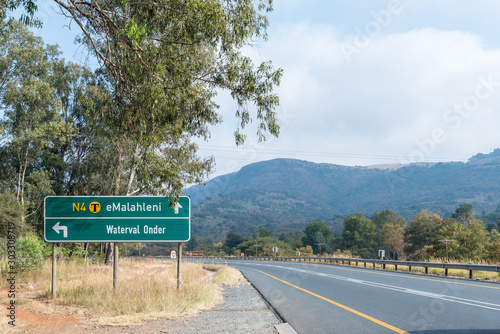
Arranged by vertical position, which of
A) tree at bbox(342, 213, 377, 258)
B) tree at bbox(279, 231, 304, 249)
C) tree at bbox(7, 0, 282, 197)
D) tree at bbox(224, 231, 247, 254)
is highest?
tree at bbox(7, 0, 282, 197)

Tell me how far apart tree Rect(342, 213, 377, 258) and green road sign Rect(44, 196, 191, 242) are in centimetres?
13671

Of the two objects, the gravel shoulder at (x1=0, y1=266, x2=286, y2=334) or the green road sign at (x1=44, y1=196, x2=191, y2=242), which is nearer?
the gravel shoulder at (x1=0, y1=266, x2=286, y2=334)

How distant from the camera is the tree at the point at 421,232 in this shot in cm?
9506

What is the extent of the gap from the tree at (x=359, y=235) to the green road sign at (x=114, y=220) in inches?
5382

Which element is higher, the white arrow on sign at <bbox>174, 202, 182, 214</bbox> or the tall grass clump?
the white arrow on sign at <bbox>174, 202, 182, 214</bbox>

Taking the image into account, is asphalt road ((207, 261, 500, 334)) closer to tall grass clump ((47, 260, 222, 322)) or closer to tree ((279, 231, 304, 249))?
tall grass clump ((47, 260, 222, 322))

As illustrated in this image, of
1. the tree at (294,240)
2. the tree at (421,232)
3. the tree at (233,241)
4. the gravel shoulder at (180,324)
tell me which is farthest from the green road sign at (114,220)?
the tree at (294,240)

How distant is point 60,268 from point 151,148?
27.3ft

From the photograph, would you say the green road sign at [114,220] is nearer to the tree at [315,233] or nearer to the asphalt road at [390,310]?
the asphalt road at [390,310]

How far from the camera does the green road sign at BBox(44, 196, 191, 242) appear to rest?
35.7ft

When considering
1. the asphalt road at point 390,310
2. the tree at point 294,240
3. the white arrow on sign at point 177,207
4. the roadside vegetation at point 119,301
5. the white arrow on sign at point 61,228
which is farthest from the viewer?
the tree at point 294,240

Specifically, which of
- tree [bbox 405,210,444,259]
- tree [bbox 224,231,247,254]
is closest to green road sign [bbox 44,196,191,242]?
tree [bbox 405,210,444,259]

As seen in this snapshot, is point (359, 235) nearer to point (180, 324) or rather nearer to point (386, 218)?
point (386, 218)

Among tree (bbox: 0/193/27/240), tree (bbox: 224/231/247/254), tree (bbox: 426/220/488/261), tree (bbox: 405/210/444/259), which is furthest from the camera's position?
tree (bbox: 224/231/247/254)
